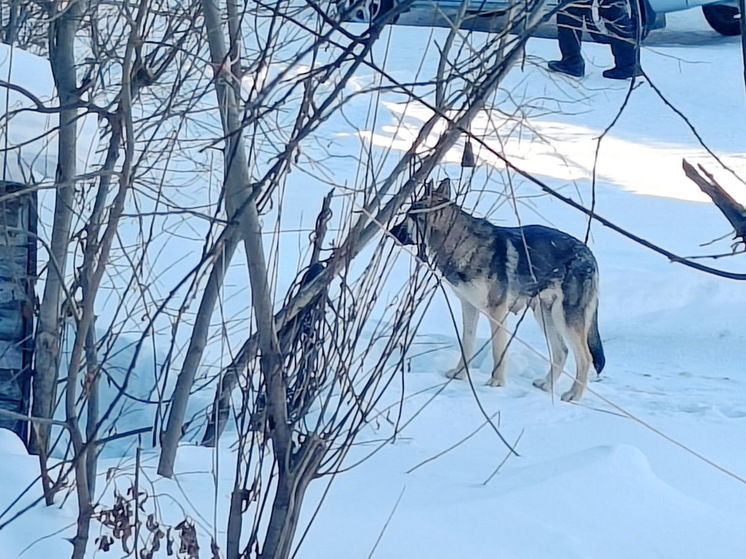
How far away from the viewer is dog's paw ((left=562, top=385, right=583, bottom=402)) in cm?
577

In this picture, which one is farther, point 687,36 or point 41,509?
point 687,36

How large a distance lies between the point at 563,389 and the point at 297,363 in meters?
3.63

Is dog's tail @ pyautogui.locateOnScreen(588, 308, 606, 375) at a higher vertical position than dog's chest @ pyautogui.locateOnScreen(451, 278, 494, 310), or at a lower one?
lower

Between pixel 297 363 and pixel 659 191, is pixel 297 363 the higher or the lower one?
the higher one

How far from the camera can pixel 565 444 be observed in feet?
15.9

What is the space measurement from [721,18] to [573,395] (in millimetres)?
11711

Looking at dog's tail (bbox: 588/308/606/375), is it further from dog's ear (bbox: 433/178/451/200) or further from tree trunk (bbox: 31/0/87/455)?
tree trunk (bbox: 31/0/87/455)

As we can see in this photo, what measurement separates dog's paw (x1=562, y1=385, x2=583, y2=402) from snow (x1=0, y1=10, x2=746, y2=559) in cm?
7

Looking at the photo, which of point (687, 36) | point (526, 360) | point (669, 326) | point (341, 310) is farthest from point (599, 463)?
point (687, 36)

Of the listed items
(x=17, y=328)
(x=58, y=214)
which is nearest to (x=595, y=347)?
(x=17, y=328)

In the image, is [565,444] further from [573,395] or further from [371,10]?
[371,10]

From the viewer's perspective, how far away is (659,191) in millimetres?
10203

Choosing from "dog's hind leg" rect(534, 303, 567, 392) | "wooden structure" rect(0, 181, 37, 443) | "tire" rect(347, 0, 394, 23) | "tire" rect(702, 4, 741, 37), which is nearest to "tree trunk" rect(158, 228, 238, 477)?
"tire" rect(347, 0, 394, 23)

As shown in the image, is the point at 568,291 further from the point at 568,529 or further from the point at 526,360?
the point at 568,529
